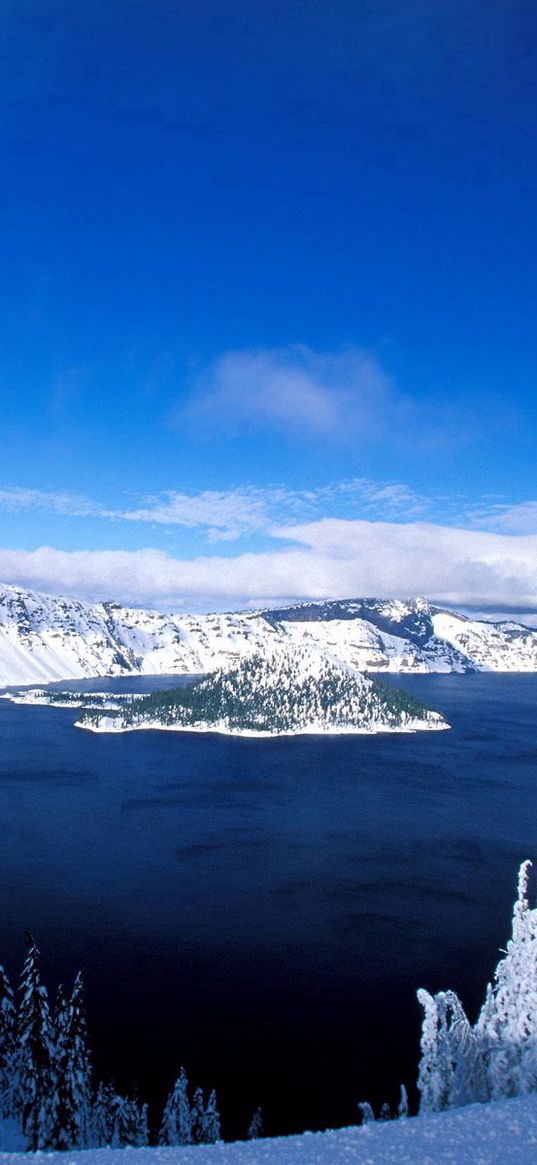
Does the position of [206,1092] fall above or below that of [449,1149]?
below

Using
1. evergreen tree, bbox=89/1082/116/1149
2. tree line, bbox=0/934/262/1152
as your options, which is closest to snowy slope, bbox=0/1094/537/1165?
tree line, bbox=0/934/262/1152

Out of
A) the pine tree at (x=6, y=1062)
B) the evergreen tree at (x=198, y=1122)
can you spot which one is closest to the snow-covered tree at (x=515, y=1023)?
the evergreen tree at (x=198, y=1122)

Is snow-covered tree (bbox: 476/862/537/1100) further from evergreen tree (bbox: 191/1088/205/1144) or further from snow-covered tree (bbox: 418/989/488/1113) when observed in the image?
evergreen tree (bbox: 191/1088/205/1144)

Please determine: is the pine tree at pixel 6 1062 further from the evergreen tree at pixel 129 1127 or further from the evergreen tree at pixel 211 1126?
the evergreen tree at pixel 211 1126

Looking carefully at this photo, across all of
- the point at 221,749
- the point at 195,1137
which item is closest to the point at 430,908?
the point at 195,1137

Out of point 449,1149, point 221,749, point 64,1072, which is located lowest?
point 221,749

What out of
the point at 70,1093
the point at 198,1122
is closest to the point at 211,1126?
the point at 198,1122

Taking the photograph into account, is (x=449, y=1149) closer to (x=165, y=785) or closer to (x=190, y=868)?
(x=190, y=868)

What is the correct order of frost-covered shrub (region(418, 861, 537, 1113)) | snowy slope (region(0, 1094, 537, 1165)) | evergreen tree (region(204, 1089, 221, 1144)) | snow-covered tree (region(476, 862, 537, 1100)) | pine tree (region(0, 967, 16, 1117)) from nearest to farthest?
snowy slope (region(0, 1094, 537, 1165))
snow-covered tree (region(476, 862, 537, 1100))
frost-covered shrub (region(418, 861, 537, 1113))
evergreen tree (region(204, 1089, 221, 1144))
pine tree (region(0, 967, 16, 1117))
